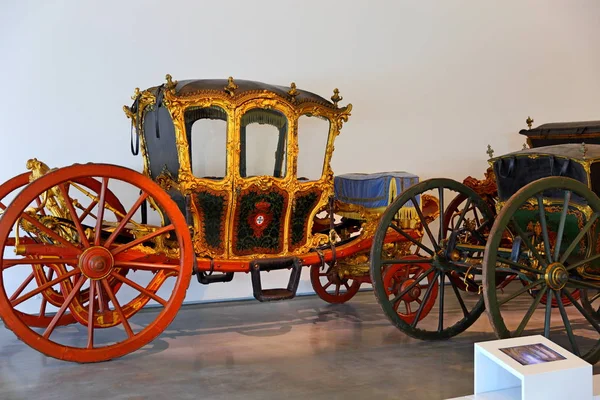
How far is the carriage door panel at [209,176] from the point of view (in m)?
3.75

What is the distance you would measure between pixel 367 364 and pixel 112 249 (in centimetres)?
166

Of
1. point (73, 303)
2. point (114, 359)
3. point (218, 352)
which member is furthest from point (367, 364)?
point (73, 303)

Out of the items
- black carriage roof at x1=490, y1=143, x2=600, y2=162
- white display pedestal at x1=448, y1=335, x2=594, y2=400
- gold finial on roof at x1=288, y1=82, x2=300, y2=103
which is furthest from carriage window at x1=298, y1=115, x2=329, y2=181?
white display pedestal at x1=448, y1=335, x2=594, y2=400

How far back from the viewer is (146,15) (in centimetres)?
510

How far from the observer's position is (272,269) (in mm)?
4004

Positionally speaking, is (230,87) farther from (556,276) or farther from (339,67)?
(339,67)

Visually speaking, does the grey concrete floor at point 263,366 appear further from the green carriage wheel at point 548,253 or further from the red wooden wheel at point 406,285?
the green carriage wheel at point 548,253

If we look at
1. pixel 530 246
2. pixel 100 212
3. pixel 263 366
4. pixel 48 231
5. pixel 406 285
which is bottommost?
pixel 263 366

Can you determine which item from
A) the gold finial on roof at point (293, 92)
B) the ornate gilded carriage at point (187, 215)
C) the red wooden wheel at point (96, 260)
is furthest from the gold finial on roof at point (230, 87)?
the red wooden wheel at point (96, 260)

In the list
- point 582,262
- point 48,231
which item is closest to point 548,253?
point 582,262

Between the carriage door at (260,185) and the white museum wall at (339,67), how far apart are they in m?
1.52

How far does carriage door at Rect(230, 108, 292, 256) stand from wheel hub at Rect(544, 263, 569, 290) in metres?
1.67

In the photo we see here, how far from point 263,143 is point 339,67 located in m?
2.15

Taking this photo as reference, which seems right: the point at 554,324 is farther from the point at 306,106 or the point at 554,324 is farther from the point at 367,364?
the point at 306,106
